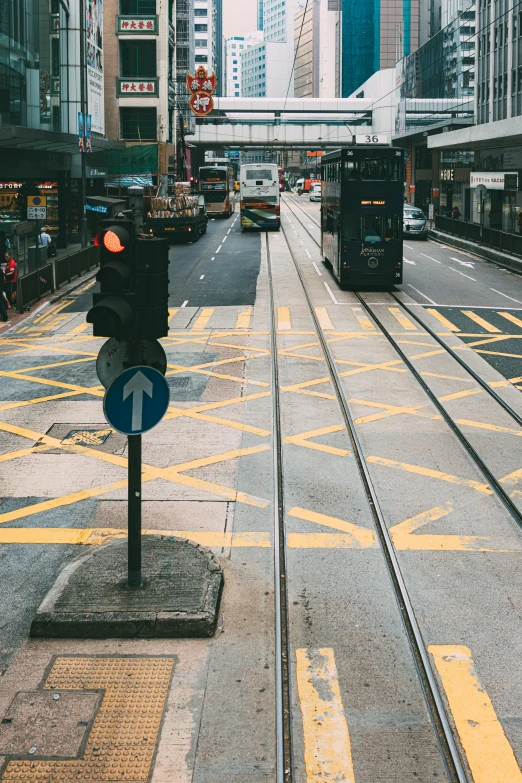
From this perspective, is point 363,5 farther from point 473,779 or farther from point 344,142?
→ point 473,779

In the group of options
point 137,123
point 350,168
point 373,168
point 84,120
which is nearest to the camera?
point 373,168

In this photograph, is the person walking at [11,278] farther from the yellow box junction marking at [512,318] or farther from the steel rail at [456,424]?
the yellow box junction marking at [512,318]

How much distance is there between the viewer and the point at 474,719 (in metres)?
6.39

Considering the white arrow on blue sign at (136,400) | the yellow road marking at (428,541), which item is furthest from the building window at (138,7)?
the white arrow on blue sign at (136,400)

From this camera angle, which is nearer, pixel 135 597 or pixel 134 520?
pixel 135 597

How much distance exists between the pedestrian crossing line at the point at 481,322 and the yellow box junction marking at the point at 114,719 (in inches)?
694

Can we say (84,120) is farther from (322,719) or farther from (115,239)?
(322,719)

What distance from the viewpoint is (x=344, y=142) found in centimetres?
11069

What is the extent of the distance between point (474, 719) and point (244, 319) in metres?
18.9

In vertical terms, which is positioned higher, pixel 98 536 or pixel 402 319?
pixel 402 319

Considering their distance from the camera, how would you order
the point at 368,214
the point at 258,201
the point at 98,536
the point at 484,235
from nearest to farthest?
the point at 98,536 → the point at 368,214 → the point at 484,235 → the point at 258,201

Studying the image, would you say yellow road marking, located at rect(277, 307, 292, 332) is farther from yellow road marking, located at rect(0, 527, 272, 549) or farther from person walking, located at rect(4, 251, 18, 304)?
yellow road marking, located at rect(0, 527, 272, 549)

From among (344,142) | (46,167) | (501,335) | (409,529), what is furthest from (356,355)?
(344,142)

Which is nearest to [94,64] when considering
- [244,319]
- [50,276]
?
[50,276]
